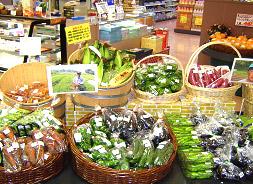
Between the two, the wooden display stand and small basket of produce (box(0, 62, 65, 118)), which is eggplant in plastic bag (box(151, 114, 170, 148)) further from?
the wooden display stand

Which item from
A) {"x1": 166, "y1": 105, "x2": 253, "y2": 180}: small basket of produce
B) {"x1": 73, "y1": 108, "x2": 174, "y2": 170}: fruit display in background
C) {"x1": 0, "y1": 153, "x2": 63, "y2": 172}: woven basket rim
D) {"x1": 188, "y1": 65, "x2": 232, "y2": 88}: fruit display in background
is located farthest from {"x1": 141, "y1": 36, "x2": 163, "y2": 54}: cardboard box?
{"x1": 0, "y1": 153, "x2": 63, "y2": 172}: woven basket rim

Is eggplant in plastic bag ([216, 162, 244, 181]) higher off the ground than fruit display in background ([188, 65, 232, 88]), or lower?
lower

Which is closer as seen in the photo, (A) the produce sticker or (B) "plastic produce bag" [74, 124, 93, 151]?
(B) "plastic produce bag" [74, 124, 93, 151]

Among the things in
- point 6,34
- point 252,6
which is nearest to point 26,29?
point 6,34

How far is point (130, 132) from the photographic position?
1.83 meters

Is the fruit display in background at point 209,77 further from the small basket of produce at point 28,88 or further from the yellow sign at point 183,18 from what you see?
the yellow sign at point 183,18

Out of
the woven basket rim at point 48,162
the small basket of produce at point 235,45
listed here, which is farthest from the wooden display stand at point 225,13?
the woven basket rim at point 48,162

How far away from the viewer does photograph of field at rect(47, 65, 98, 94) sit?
6.14 ft

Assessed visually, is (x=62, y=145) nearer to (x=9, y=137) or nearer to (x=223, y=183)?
(x=9, y=137)

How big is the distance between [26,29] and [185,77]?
302 centimetres

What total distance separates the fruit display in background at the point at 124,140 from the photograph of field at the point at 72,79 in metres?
0.20

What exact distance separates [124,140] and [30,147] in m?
0.54

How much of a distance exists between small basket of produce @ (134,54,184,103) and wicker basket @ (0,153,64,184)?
0.90 metres

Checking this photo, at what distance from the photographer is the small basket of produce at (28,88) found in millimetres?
2199
